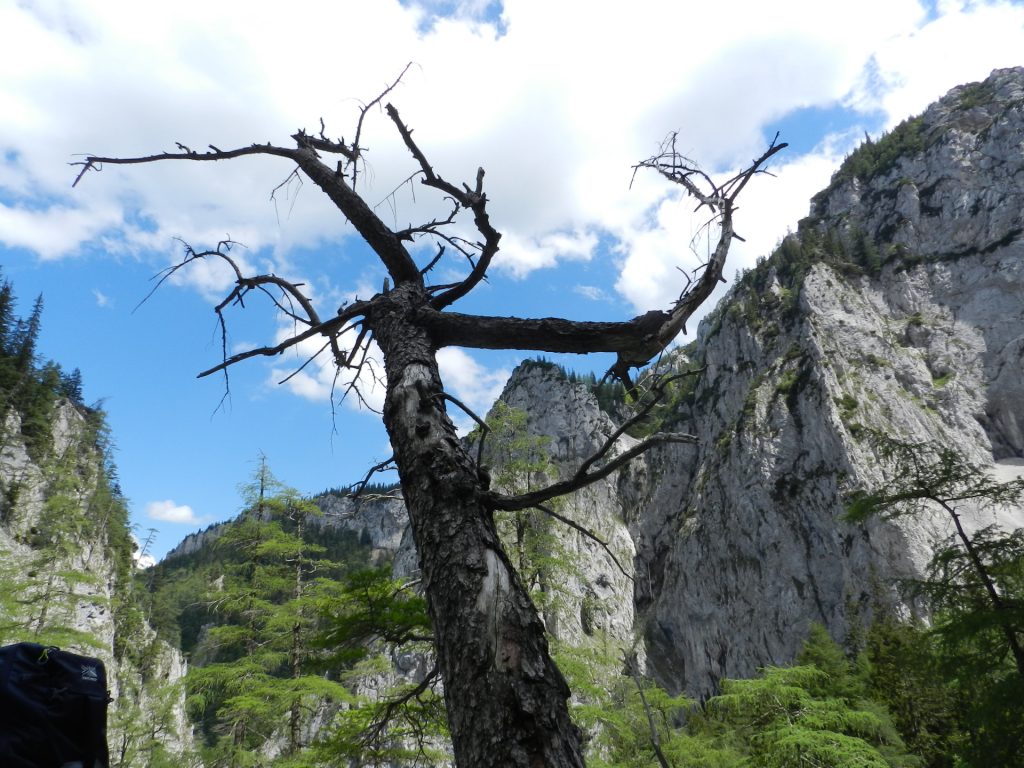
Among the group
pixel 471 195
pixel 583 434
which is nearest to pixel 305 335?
pixel 471 195

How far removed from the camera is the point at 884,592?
3284 centimetres

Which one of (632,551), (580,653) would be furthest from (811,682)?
(632,551)

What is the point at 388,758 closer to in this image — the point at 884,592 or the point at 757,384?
the point at 884,592

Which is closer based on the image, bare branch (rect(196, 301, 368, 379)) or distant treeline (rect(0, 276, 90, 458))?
bare branch (rect(196, 301, 368, 379))

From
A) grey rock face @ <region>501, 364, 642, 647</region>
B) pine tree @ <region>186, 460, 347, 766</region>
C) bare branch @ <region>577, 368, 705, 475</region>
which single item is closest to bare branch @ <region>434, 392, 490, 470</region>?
bare branch @ <region>577, 368, 705, 475</region>

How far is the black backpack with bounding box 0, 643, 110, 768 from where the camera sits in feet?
5.55

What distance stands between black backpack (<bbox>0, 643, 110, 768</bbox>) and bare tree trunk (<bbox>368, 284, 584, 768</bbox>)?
1.27 m

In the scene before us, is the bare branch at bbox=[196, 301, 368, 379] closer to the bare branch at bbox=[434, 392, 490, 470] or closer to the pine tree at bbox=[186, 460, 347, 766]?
the bare branch at bbox=[434, 392, 490, 470]

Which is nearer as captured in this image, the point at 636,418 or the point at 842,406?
the point at 636,418

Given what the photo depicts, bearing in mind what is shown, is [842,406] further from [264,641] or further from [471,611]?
[471,611]

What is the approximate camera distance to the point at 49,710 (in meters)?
1.77

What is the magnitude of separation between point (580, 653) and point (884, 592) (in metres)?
33.2

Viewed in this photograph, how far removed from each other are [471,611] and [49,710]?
1472 millimetres

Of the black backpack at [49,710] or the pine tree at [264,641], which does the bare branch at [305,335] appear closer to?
the black backpack at [49,710]
